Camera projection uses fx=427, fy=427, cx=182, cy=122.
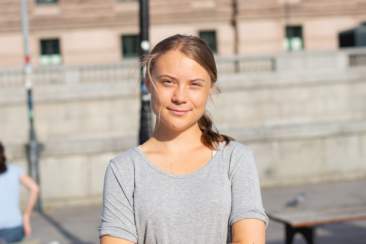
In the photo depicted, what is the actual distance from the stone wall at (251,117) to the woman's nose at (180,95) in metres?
9.15

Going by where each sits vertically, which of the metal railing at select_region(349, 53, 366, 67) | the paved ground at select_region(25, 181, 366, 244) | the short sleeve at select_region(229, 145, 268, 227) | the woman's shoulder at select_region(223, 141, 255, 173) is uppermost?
the woman's shoulder at select_region(223, 141, 255, 173)

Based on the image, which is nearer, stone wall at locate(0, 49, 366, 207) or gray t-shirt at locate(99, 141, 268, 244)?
gray t-shirt at locate(99, 141, 268, 244)

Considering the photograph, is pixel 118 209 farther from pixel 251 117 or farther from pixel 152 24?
pixel 152 24

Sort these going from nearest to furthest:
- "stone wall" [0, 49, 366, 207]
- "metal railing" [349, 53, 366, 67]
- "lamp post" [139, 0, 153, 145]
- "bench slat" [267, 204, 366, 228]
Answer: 1. "lamp post" [139, 0, 153, 145]
2. "bench slat" [267, 204, 366, 228]
3. "stone wall" [0, 49, 366, 207]
4. "metal railing" [349, 53, 366, 67]

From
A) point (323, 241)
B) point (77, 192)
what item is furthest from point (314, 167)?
point (77, 192)

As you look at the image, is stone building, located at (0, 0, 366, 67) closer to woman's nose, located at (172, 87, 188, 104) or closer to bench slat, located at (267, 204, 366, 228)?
bench slat, located at (267, 204, 366, 228)

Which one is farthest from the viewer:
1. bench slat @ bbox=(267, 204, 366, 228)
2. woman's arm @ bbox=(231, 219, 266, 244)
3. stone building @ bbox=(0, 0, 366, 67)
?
stone building @ bbox=(0, 0, 366, 67)

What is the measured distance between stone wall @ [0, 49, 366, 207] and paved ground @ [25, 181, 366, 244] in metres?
0.52

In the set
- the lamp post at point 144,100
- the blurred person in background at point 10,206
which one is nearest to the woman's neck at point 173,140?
the lamp post at point 144,100

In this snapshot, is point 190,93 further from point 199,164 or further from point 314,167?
point 314,167

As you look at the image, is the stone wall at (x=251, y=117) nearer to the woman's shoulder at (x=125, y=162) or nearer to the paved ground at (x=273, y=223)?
the paved ground at (x=273, y=223)

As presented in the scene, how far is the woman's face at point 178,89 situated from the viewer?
70.1 inches

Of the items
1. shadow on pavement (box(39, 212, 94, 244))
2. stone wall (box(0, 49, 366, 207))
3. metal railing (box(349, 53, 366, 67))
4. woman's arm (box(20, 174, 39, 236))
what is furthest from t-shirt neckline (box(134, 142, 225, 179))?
metal railing (box(349, 53, 366, 67))

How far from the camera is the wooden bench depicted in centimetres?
546
